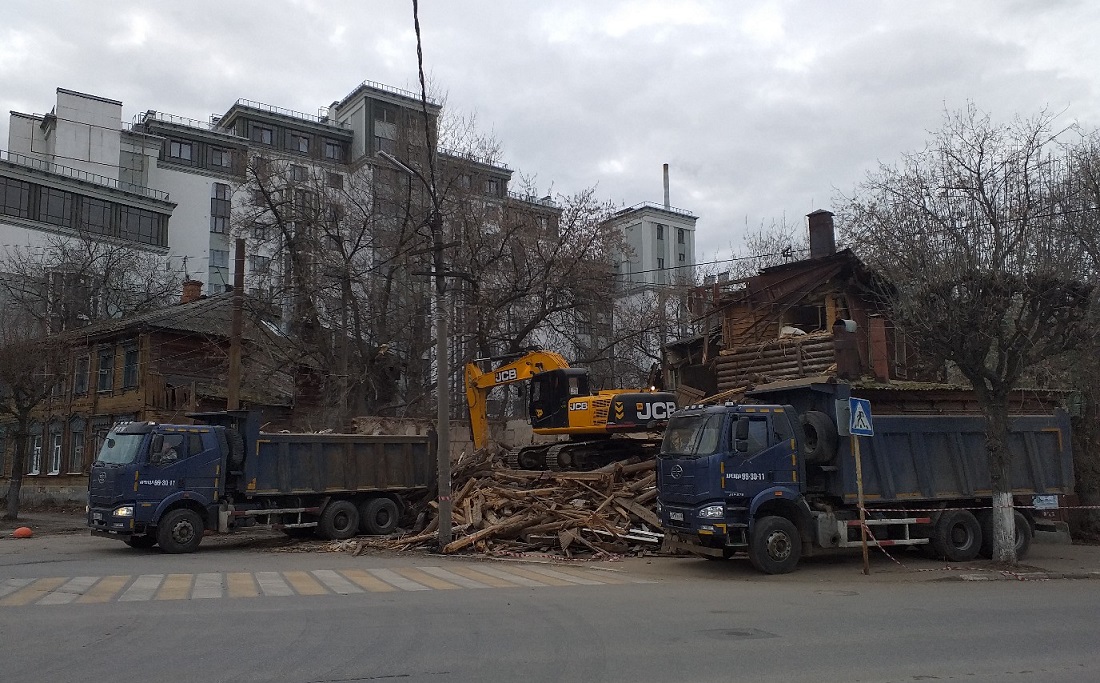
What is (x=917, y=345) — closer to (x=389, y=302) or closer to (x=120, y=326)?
(x=389, y=302)

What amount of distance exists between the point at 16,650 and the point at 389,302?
26.5 meters

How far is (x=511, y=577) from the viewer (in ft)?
46.4

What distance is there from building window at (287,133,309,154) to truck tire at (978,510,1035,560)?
64.5 meters

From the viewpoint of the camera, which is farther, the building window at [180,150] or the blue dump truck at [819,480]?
the building window at [180,150]

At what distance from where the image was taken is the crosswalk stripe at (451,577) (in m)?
13.0

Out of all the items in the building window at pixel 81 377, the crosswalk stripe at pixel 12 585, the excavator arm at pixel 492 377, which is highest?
the building window at pixel 81 377

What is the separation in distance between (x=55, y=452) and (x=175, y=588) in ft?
103

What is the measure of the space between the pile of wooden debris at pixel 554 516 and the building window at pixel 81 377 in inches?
939

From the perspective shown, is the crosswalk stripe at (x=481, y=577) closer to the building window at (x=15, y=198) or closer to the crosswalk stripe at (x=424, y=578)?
the crosswalk stripe at (x=424, y=578)

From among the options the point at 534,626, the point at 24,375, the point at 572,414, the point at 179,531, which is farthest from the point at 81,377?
the point at 534,626

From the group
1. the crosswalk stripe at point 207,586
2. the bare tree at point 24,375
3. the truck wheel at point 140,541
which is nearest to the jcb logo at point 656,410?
the crosswalk stripe at point 207,586

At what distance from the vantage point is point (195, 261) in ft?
221

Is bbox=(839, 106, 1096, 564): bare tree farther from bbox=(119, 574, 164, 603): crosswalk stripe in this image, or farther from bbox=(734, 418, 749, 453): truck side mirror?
bbox=(119, 574, 164, 603): crosswalk stripe

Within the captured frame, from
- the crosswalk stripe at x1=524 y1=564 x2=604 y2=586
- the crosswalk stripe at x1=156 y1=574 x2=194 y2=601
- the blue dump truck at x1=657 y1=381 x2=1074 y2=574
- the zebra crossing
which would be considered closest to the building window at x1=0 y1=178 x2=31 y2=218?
the zebra crossing
